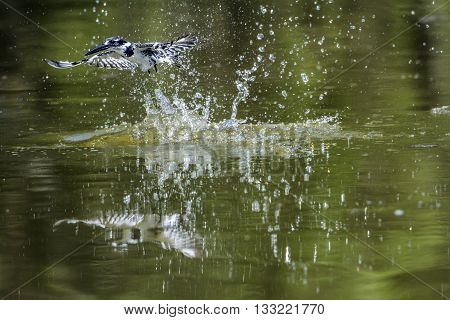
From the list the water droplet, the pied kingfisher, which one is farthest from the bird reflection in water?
the water droplet

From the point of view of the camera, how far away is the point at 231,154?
11.2ft

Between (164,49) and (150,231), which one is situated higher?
(164,49)

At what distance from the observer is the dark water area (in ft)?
6.73

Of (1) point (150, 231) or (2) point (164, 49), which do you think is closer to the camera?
(1) point (150, 231)

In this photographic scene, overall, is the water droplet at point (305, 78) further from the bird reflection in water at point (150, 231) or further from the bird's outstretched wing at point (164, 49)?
the bird reflection in water at point (150, 231)

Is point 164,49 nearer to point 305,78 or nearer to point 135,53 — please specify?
point 135,53

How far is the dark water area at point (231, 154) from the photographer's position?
2053 millimetres

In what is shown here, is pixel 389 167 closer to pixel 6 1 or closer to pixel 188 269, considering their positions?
pixel 188 269

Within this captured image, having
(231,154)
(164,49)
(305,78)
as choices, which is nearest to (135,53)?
(164,49)

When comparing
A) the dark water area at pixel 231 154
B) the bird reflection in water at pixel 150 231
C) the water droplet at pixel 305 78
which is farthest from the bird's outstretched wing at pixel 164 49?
the water droplet at pixel 305 78

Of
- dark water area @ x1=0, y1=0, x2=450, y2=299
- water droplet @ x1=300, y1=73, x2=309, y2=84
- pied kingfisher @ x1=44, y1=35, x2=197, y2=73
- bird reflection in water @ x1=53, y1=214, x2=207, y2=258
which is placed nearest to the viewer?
dark water area @ x1=0, y1=0, x2=450, y2=299

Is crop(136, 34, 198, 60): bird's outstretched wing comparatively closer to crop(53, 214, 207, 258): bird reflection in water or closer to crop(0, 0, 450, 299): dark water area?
crop(0, 0, 450, 299): dark water area

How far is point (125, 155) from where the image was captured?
3480mm

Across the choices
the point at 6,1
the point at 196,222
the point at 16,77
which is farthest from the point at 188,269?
the point at 6,1
